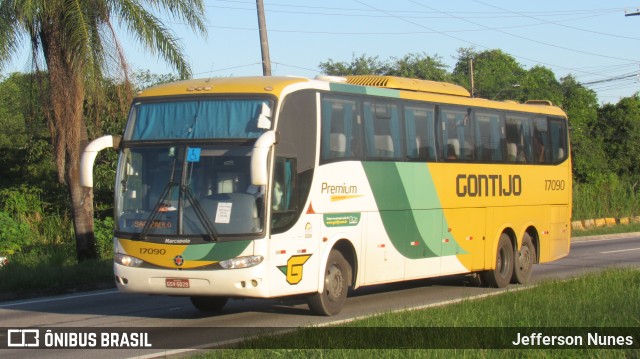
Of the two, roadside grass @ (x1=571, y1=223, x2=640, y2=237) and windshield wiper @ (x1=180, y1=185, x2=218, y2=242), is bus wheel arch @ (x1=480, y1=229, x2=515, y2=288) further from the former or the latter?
roadside grass @ (x1=571, y1=223, x2=640, y2=237)

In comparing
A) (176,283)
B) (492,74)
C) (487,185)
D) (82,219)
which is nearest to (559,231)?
(487,185)

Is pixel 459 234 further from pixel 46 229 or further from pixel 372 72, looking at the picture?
pixel 372 72

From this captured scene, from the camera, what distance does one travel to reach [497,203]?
1888cm

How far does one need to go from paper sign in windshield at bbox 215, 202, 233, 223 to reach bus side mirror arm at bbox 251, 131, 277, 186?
2.40ft

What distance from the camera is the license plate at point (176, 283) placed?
12.9m

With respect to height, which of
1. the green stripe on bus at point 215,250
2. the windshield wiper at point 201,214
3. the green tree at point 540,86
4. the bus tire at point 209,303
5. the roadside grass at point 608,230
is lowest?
the roadside grass at point 608,230

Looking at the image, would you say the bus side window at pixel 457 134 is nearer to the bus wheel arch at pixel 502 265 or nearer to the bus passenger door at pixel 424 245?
the bus passenger door at pixel 424 245

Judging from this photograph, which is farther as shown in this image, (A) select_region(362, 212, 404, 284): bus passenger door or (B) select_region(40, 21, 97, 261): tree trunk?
(B) select_region(40, 21, 97, 261): tree trunk

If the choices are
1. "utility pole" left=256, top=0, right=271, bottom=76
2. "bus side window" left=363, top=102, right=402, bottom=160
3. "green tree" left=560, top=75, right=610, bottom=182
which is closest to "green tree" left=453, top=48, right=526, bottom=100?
"green tree" left=560, top=75, right=610, bottom=182

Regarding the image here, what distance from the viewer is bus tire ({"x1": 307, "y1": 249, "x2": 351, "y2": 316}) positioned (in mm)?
13930

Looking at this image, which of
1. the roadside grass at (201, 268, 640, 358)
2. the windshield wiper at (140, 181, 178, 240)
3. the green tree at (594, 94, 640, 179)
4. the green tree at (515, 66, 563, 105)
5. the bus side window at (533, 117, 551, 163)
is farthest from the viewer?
the green tree at (515, 66, 563, 105)

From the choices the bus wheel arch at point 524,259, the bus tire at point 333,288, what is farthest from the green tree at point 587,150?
the bus tire at point 333,288

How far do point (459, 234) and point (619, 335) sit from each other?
729cm

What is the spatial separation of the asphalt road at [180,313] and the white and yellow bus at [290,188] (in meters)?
0.47
